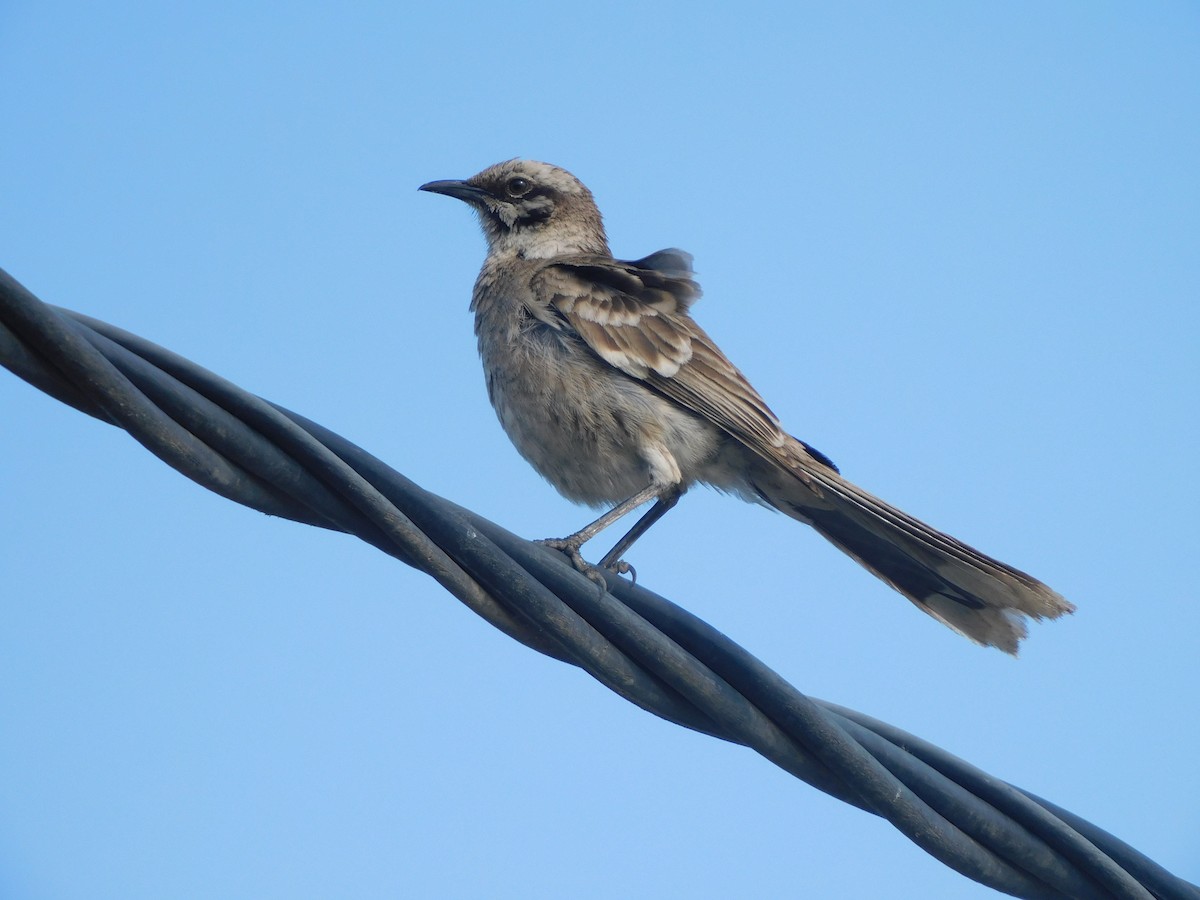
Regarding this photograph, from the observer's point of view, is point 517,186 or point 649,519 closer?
point 649,519

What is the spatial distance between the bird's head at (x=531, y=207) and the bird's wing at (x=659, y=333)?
1.14 metres

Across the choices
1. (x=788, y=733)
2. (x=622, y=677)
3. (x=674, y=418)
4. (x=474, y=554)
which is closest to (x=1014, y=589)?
(x=674, y=418)

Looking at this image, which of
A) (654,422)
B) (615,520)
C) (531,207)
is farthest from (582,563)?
(531,207)

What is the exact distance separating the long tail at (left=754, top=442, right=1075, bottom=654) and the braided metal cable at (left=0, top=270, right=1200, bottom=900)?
1723mm

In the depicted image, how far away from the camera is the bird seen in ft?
19.1

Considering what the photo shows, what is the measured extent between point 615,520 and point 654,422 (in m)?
0.67

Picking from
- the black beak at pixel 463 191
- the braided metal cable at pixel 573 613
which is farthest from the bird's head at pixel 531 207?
the braided metal cable at pixel 573 613

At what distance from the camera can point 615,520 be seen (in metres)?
5.58

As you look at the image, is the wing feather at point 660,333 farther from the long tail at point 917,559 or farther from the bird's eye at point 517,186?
the bird's eye at point 517,186

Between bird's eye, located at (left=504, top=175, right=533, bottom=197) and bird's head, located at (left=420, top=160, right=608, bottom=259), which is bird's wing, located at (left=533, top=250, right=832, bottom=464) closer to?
bird's head, located at (left=420, top=160, right=608, bottom=259)

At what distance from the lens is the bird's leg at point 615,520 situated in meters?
4.91

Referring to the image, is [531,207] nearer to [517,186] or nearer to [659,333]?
[517,186]

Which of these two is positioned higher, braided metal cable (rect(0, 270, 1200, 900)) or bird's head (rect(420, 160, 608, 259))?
bird's head (rect(420, 160, 608, 259))

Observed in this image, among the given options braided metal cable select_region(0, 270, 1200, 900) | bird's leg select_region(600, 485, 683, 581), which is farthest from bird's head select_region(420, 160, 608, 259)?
braided metal cable select_region(0, 270, 1200, 900)
